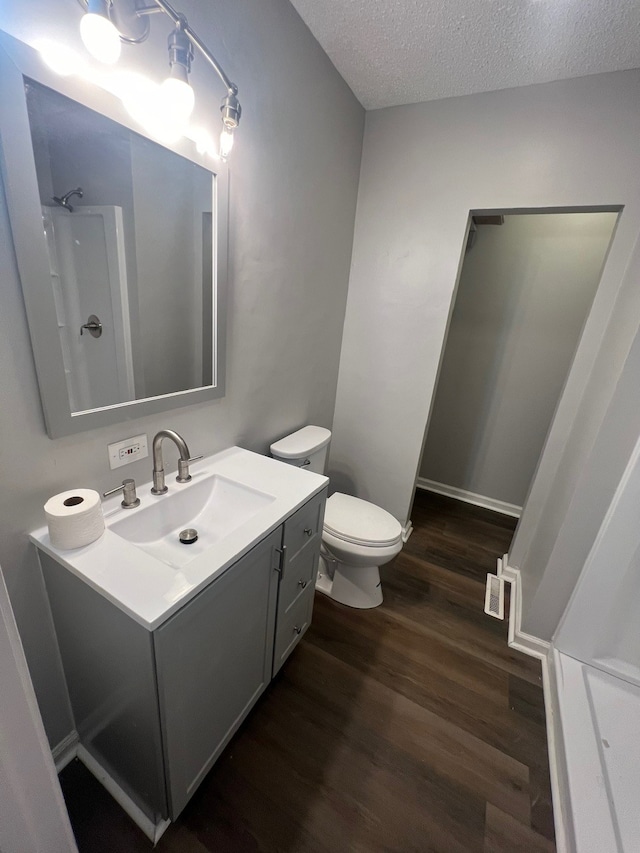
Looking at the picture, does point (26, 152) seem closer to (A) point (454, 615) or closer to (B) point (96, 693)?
(B) point (96, 693)

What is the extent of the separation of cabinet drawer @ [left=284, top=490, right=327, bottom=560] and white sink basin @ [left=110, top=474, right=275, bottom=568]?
11 cm

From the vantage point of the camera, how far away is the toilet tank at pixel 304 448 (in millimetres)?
1620

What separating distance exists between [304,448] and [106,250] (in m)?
1.07

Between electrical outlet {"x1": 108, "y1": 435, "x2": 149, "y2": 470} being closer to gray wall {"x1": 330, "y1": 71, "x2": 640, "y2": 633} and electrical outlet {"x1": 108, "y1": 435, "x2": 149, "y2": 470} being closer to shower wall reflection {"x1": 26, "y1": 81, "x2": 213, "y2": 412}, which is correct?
shower wall reflection {"x1": 26, "y1": 81, "x2": 213, "y2": 412}

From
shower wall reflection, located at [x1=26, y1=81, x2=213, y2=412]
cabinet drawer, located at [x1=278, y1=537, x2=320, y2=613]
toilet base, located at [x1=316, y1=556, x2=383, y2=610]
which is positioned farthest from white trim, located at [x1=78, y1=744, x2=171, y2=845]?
shower wall reflection, located at [x1=26, y1=81, x2=213, y2=412]

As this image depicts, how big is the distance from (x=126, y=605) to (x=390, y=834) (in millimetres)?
1094

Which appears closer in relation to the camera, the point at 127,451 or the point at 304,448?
the point at 127,451

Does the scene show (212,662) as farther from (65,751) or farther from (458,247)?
(458,247)

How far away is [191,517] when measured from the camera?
3.88ft

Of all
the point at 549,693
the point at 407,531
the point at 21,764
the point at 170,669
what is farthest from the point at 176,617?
the point at 407,531

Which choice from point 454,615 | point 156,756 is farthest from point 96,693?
point 454,615

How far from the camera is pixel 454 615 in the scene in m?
1.80

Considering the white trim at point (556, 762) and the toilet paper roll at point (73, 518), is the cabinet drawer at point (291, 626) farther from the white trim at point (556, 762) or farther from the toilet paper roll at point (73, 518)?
the white trim at point (556, 762)

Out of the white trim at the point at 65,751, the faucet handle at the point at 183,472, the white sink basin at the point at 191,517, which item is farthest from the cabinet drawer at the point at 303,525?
the white trim at the point at 65,751
